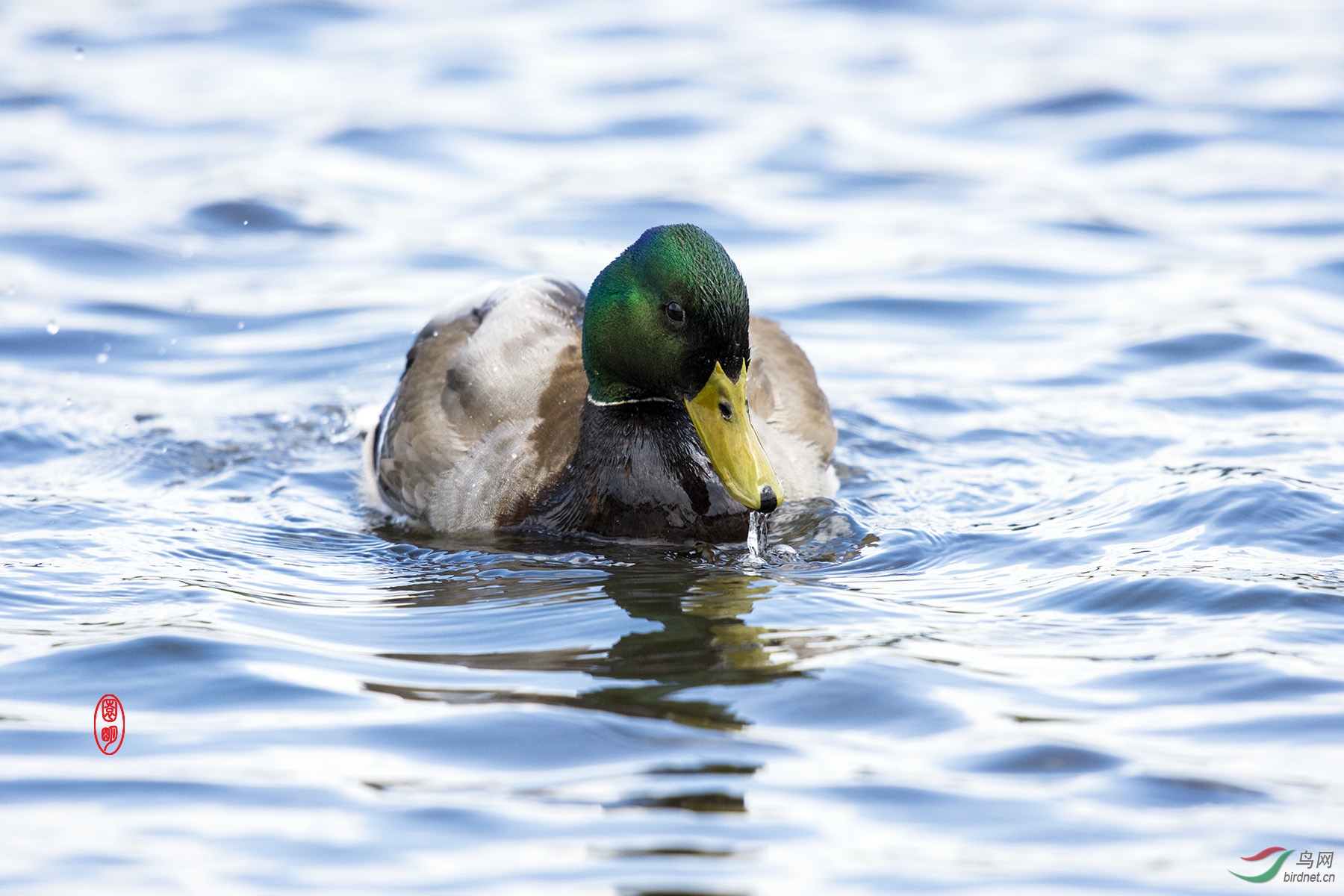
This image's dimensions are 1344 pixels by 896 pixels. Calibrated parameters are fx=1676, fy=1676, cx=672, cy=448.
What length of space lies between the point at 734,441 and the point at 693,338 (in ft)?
1.30

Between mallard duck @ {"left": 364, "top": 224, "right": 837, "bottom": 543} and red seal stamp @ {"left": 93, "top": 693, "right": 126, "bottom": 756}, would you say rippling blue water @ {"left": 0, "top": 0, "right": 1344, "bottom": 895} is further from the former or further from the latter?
mallard duck @ {"left": 364, "top": 224, "right": 837, "bottom": 543}

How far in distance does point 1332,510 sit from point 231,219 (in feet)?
25.0

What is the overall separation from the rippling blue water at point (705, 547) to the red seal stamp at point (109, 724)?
5 centimetres

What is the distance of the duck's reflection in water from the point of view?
4773mm

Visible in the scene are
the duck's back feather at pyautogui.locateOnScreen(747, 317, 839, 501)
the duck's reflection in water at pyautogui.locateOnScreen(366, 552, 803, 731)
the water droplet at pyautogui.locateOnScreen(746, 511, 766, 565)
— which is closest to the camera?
the duck's reflection in water at pyautogui.locateOnScreen(366, 552, 803, 731)

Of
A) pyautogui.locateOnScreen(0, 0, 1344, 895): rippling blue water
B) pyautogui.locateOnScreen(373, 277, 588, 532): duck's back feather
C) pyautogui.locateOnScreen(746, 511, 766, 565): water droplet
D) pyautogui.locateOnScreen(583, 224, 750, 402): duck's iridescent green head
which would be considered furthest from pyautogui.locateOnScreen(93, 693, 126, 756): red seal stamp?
pyautogui.locateOnScreen(746, 511, 766, 565): water droplet

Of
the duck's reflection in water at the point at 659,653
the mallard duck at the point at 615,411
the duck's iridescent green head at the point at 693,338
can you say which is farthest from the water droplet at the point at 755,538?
the duck's iridescent green head at the point at 693,338

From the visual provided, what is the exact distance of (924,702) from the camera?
4.77 m

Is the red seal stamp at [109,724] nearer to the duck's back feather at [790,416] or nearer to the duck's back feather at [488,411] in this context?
the duck's back feather at [488,411]

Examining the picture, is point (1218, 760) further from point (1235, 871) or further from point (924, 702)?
point (924, 702)

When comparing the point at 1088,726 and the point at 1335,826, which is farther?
the point at 1088,726

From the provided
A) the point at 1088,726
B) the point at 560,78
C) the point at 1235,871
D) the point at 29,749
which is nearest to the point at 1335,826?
the point at 1235,871

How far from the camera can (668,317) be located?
5.98 meters

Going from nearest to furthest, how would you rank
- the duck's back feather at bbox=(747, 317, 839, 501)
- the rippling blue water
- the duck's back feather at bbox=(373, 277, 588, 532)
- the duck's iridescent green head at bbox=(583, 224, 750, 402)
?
1. the rippling blue water
2. the duck's iridescent green head at bbox=(583, 224, 750, 402)
3. the duck's back feather at bbox=(373, 277, 588, 532)
4. the duck's back feather at bbox=(747, 317, 839, 501)
